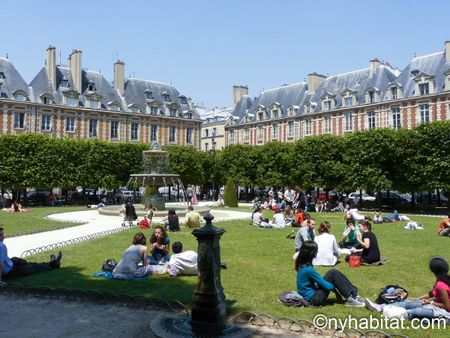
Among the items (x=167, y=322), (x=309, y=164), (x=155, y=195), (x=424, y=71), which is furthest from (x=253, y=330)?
(x=424, y=71)

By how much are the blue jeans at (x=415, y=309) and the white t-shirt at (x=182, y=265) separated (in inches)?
163

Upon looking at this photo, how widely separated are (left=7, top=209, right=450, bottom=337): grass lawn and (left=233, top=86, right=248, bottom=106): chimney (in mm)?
53869

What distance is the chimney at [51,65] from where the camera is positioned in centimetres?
4628

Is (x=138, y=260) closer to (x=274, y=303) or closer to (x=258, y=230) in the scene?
(x=274, y=303)

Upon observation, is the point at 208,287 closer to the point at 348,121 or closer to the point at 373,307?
the point at 373,307

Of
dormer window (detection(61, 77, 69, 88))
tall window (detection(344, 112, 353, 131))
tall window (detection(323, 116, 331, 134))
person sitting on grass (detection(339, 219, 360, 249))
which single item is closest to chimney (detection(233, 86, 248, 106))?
tall window (detection(323, 116, 331, 134))

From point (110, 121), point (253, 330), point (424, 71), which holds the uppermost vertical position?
point (424, 71)

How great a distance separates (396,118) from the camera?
45562 mm

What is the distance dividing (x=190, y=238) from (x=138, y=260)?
236 inches

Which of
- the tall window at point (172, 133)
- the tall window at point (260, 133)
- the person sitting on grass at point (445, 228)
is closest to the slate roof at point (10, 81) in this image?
the tall window at point (172, 133)

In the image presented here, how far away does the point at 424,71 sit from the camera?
145 ft

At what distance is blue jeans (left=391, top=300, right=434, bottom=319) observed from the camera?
6176mm

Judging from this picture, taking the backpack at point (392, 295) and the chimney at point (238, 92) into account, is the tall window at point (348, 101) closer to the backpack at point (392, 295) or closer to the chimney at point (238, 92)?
the chimney at point (238, 92)

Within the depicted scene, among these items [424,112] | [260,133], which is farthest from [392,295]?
[260,133]
